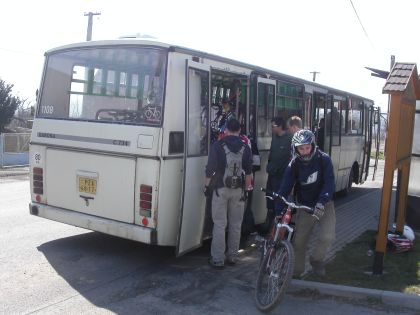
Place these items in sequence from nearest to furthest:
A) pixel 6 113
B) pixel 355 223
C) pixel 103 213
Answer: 1. pixel 103 213
2. pixel 355 223
3. pixel 6 113

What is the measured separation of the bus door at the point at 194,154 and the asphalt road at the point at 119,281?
0.49m

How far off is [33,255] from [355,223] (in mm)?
6102

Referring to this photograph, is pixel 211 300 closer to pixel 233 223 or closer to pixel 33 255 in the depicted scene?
pixel 233 223

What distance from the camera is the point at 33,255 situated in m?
6.79

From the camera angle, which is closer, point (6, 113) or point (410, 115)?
point (410, 115)

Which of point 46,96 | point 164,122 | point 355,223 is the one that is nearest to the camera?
point 164,122

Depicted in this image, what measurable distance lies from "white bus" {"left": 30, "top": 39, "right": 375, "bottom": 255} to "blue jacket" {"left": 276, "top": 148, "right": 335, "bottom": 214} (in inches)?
51.8

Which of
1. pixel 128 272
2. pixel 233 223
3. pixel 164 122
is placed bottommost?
pixel 128 272

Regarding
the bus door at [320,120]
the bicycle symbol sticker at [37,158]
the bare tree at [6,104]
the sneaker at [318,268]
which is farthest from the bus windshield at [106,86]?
the bare tree at [6,104]

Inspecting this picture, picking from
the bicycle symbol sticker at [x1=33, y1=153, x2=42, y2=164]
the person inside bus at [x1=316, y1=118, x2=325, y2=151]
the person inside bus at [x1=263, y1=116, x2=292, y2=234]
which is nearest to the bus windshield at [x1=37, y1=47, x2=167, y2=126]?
the bicycle symbol sticker at [x1=33, y1=153, x2=42, y2=164]

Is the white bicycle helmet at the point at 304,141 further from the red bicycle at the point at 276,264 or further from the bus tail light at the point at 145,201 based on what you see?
the bus tail light at the point at 145,201

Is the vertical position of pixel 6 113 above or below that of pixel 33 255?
above

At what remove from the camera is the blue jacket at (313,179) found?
554cm

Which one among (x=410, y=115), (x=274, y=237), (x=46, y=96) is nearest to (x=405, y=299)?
(x=274, y=237)
